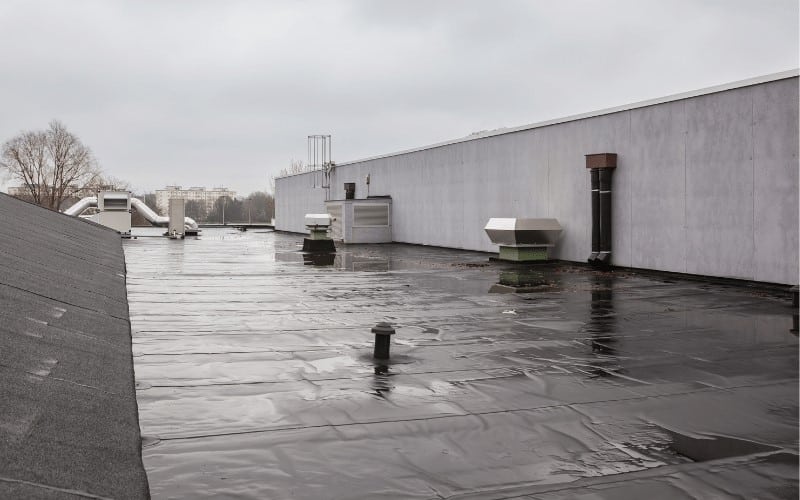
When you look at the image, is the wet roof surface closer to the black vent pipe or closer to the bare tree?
the black vent pipe

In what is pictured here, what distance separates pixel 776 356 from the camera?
726cm

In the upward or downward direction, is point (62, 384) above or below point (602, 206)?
below

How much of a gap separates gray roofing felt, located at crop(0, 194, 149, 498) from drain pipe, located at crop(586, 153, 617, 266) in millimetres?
14695

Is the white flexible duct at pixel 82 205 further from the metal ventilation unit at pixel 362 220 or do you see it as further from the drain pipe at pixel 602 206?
the drain pipe at pixel 602 206

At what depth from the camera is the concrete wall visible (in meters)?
14.0

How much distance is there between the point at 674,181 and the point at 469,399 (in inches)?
507

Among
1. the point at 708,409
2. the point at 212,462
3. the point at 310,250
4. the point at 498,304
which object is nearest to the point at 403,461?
the point at 212,462

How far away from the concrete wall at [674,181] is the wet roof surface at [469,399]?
328cm

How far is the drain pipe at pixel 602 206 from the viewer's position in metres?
18.5

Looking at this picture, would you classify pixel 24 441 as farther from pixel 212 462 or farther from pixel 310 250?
pixel 310 250

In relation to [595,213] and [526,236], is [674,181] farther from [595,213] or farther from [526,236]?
[526,236]

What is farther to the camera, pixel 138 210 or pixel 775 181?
pixel 138 210

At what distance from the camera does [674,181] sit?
1666cm

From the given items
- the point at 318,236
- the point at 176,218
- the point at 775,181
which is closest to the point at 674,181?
the point at 775,181
